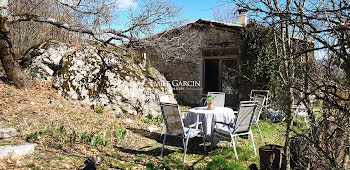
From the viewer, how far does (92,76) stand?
23.4 feet

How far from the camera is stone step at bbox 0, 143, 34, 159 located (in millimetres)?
3168

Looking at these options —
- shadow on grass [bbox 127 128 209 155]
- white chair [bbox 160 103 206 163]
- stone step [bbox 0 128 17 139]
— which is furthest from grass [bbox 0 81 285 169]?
white chair [bbox 160 103 206 163]

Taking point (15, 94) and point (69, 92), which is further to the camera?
point (69, 92)

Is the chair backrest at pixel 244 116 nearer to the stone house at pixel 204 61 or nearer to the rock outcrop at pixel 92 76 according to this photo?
the rock outcrop at pixel 92 76

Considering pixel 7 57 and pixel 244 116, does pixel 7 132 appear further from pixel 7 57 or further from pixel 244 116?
pixel 244 116

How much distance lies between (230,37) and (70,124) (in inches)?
277

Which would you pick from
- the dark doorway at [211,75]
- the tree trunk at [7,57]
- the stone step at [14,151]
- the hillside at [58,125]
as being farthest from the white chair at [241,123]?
the dark doorway at [211,75]

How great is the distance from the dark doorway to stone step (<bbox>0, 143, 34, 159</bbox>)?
26.8 feet

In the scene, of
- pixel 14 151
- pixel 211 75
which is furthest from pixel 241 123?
pixel 211 75

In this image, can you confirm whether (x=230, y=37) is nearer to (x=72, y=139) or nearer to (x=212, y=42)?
(x=212, y=42)

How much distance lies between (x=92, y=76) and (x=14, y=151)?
161 inches

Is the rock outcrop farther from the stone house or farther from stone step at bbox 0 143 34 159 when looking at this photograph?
stone step at bbox 0 143 34 159

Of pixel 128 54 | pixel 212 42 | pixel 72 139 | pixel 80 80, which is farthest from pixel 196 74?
pixel 72 139

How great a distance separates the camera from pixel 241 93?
9195 millimetres
